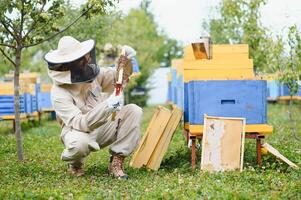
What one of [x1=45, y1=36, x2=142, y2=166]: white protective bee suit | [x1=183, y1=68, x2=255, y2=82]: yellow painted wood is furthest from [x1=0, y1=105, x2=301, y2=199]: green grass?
[x1=183, y1=68, x2=255, y2=82]: yellow painted wood

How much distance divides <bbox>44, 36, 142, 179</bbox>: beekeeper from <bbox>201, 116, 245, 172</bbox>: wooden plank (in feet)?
2.29

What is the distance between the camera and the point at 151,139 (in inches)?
257

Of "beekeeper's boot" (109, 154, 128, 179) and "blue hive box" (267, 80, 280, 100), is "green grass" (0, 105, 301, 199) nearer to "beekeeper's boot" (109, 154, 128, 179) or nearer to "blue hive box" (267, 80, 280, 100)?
"beekeeper's boot" (109, 154, 128, 179)

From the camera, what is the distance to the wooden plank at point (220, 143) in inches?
236

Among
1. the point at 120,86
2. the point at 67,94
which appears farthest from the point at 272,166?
the point at 67,94

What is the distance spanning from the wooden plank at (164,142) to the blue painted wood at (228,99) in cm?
43

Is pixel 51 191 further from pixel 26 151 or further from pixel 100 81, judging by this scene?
pixel 26 151

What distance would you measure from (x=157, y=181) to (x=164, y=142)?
104cm

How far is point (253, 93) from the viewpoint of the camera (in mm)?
6090

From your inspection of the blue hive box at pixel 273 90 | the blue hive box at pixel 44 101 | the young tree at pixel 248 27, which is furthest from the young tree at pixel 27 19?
the blue hive box at pixel 273 90

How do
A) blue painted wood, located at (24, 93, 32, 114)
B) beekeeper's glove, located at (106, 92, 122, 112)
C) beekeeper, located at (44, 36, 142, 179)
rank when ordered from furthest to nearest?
blue painted wood, located at (24, 93, 32, 114) → beekeeper, located at (44, 36, 142, 179) → beekeeper's glove, located at (106, 92, 122, 112)

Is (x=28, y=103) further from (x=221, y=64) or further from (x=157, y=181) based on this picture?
(x=157, y=181)

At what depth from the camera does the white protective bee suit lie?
573cm

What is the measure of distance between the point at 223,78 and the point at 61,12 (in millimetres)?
2214
